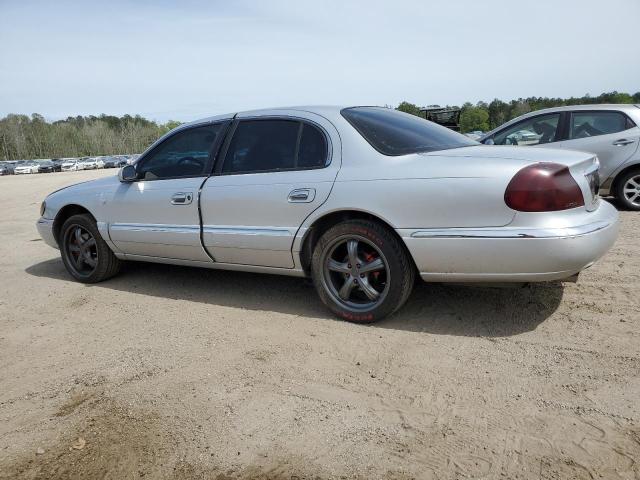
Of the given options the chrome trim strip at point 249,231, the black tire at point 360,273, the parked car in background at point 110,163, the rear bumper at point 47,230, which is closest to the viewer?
the black tire at point 360,273

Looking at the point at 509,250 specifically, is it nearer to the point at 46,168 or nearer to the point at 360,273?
the point at 360,273

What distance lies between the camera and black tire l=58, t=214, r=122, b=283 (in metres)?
5.00

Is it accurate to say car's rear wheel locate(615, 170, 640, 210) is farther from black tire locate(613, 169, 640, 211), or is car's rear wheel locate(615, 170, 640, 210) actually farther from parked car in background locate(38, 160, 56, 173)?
parked car in background locate(38, 160, 56, 173)

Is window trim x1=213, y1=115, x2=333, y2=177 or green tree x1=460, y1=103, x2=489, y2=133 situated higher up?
green tree x1=460, y1=103, x2=489, y2=133

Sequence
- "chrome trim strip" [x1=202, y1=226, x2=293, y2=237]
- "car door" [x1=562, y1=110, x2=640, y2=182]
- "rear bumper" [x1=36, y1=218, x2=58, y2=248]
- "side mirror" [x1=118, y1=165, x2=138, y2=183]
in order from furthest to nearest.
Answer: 1. "car door" [x1=562, y1=110, x2=640, y2=182]
2. "rear bumper" [x1=36, y1=218, x2=58, y2=248]
3. "side mirror" [x1=118, y1=165, x2=138, y2=183]
4. "chrome trim strip" [x1=202, y1=226, x2=293, y2=237]

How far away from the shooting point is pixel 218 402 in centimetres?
268

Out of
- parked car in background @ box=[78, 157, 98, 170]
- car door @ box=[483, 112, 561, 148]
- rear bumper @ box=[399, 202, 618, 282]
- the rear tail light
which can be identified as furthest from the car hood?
parked car in background @ box=[78, 157, 98, 170]

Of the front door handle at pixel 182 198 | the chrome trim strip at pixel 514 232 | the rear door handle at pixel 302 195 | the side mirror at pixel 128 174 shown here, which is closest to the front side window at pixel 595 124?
the chrome trim strip at pixel 514 232

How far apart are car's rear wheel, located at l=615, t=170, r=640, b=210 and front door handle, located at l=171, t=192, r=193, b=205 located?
6076 mm

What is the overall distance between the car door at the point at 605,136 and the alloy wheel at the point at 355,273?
5.16m

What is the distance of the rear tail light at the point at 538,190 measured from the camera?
115 inches

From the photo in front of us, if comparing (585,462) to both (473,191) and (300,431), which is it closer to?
A: (300,431)

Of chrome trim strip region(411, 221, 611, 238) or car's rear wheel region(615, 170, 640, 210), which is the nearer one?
chrome trim strip region(411, 221, 611, 238)

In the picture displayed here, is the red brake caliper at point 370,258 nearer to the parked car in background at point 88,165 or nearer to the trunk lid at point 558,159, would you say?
the trunk lid at point 558,159
